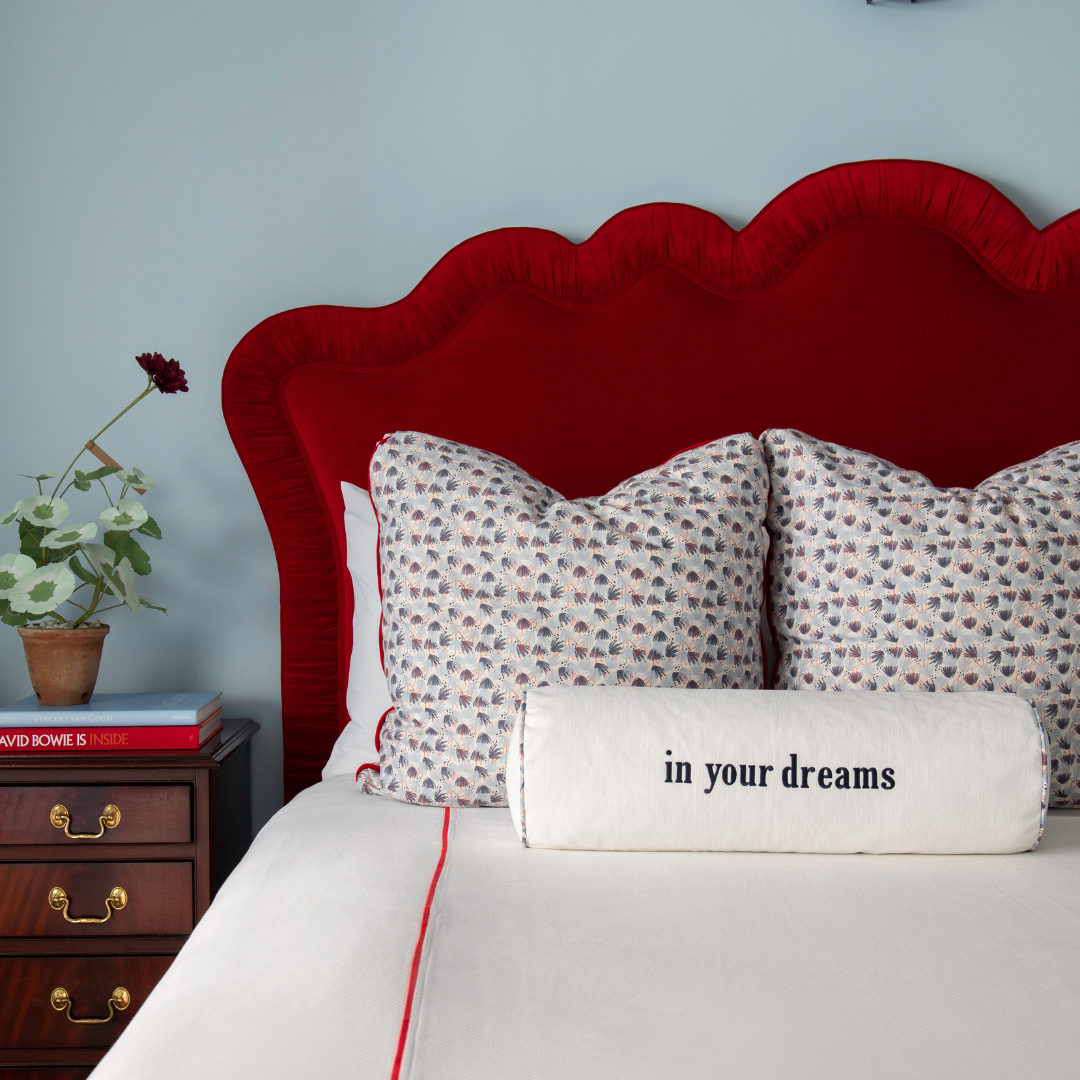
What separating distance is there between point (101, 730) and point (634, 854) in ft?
2.60

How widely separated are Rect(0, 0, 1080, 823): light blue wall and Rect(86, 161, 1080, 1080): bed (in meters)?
0.12

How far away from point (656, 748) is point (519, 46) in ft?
4.12

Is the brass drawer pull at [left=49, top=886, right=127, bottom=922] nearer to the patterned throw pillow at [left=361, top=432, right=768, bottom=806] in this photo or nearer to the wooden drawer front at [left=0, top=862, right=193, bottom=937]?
the wooden drawer front at [left=0, top=862, right=193, bottom=937]

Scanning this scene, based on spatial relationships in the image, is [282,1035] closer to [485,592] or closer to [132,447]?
[485,592]

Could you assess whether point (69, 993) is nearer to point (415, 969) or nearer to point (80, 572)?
point (80, 572)

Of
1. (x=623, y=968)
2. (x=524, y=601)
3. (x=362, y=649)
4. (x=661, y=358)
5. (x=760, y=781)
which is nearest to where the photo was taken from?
(x=623, y=968)

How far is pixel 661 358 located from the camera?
4.62ft

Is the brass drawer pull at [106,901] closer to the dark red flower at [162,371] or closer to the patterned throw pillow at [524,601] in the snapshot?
the patterned throw pillow at [524,601]

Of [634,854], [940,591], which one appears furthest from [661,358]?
[634,854]

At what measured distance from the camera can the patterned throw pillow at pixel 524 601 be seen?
968mm

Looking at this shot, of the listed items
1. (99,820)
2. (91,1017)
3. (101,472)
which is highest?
(101,472)

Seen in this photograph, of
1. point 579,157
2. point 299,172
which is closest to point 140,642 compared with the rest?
point 299,172

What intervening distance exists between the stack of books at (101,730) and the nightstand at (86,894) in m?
0.03

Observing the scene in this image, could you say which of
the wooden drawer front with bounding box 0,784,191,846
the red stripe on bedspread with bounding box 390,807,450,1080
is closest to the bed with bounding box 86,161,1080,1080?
the red stripe on bedspread with bounding box 390,807,450,1080
